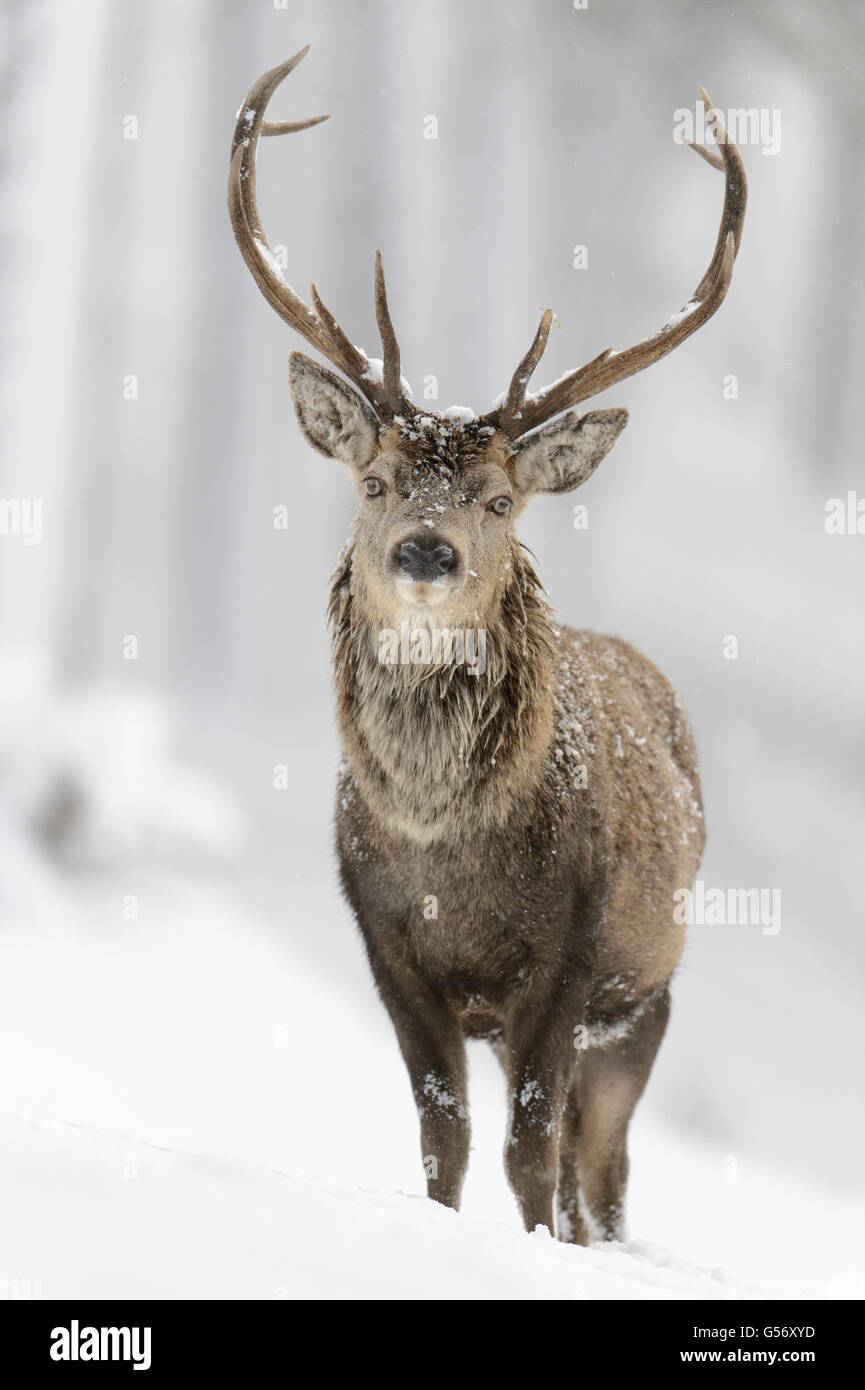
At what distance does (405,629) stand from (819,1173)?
23.6ft

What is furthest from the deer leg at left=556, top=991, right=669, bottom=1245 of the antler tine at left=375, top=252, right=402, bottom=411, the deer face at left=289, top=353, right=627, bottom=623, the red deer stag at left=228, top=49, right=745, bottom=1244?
the antler tine at left=375, top=252, right=402, bottom=411

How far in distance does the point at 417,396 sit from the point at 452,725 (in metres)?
8.65

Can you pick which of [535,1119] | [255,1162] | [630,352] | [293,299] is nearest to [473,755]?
[535,1119]

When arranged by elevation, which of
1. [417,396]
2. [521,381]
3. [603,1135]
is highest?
[417,396]

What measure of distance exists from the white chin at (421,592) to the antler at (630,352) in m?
0.77

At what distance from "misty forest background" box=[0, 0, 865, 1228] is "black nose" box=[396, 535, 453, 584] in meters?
7.04

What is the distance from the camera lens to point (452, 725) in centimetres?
464

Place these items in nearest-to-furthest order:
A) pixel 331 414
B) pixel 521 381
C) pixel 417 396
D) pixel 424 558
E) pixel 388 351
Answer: pixel 424 558, pixel 388 351, pixel 521 381, pixel 331 414, pixel 417 396

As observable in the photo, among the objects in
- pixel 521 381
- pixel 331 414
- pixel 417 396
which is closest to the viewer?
pixel 521 381

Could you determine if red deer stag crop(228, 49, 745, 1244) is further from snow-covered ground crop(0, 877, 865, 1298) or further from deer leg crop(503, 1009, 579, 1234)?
snow-covered ground crop(0, 877, 865, 1298)

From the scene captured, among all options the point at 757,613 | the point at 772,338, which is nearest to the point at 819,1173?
the point at 757,613

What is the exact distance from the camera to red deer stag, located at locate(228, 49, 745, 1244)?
448 cm

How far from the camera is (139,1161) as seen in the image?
336cm

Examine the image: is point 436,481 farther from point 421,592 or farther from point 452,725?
point 452,725
